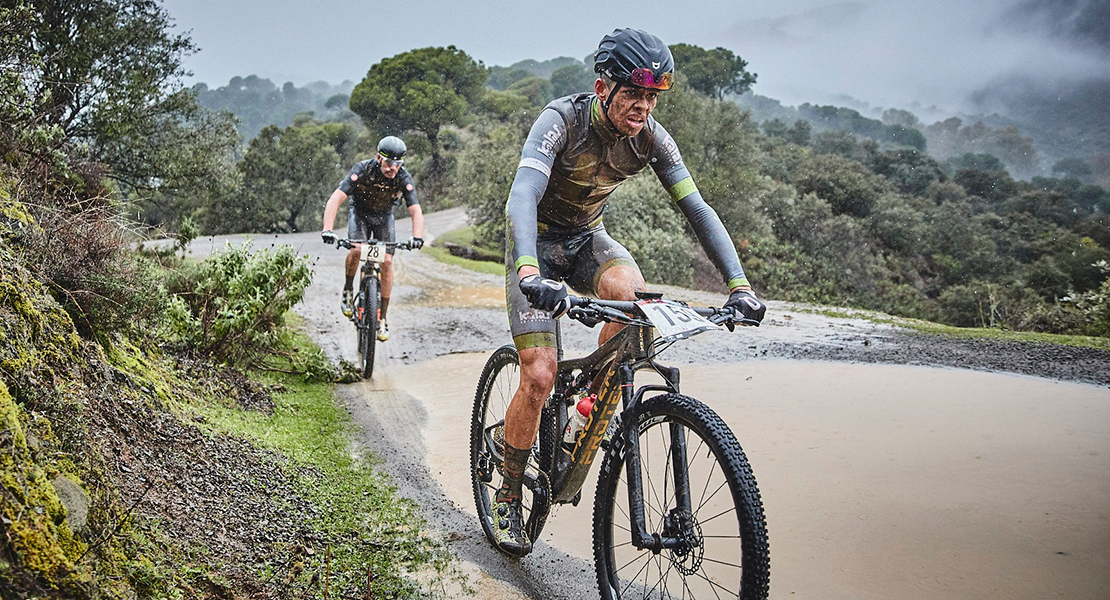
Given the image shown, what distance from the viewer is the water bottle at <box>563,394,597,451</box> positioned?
11.0ft

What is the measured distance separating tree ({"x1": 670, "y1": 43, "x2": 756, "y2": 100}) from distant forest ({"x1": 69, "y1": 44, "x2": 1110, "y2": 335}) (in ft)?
41.2

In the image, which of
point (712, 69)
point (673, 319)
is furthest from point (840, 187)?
point (673, 319)

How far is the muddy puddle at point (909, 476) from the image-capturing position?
3896mm

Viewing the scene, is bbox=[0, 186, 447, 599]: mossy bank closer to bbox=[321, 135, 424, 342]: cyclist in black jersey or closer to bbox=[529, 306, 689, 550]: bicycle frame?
bbox=[529, 306, 689, 550]: bicycle frame

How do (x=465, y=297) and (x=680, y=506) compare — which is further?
(x=465, y=297)

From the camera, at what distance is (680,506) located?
113 inches

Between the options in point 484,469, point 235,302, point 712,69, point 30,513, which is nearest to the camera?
point 30,513

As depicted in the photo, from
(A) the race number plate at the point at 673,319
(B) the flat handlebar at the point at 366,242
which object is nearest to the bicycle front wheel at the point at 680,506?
(A) the race number plate at the point at 673,319

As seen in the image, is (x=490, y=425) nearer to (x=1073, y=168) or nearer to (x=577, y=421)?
(x=577, y=421)

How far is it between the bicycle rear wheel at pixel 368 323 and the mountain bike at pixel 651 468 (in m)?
4.63

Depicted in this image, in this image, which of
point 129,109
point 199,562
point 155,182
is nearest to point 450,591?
point 199,562

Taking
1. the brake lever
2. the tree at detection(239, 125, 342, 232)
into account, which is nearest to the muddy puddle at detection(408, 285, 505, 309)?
the brake lever

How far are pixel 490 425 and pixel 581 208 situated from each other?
1382 millimetres

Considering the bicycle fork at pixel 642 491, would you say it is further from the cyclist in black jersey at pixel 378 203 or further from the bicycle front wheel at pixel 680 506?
the cyclist in black jersey at pixel 378 203
